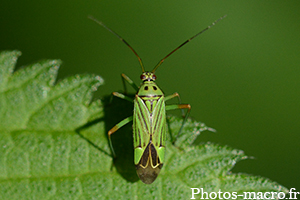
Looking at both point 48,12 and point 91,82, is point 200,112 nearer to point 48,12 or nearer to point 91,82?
point 91,82

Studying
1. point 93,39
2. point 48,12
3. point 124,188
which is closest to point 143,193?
point 124,188

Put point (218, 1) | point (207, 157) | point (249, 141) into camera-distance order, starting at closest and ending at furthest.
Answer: point (207, 157), point (249, 141), point (218, 1)

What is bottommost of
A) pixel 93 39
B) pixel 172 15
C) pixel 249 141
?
pixel 249 141

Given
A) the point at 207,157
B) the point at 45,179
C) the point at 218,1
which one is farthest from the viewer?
the point at 218,1

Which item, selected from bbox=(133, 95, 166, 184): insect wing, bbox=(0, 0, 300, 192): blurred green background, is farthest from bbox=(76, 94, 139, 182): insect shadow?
bbox=(0, 0, 300, 192): blurred green background

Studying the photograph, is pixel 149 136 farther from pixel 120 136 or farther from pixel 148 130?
pixel 120 136

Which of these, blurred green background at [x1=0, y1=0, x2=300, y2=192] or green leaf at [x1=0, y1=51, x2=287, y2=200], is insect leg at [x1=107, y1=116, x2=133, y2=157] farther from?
blurred green background at [x1=0, y1=0, x2=300, y2=192]
